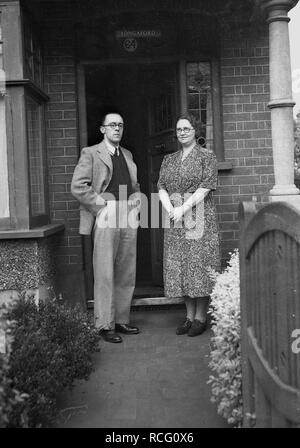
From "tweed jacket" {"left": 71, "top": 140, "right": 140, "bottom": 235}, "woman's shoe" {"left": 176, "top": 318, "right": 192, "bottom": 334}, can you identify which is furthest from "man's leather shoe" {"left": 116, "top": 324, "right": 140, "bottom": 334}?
"tweed jacket" {"left": 71, "top": 140, "right": 140, "bottom": 235}

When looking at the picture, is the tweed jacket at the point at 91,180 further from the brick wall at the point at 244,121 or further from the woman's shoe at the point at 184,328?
the brick wall at the point at 244,121

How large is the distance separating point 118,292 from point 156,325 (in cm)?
60

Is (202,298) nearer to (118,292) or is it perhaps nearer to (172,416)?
(118,292)

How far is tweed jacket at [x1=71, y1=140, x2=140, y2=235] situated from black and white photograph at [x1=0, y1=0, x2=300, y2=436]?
0.05ft

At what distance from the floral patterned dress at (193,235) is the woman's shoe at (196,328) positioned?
29 cm

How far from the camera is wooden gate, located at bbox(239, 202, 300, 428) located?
2574 mm

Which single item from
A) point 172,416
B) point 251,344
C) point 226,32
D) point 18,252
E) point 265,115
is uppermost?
point 226,32

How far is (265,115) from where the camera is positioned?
257 inches

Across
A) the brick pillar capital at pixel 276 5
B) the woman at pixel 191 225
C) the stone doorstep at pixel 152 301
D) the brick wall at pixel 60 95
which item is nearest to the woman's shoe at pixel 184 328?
the woman at pixel 191 225

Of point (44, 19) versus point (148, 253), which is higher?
point (44, 19)

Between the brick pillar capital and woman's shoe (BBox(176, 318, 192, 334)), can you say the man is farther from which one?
the brick pillar capital

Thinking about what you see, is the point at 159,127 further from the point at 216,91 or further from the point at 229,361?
the point at 229,361

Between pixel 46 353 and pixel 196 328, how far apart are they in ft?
6.80

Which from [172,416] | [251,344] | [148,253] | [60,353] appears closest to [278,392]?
[251,344]
